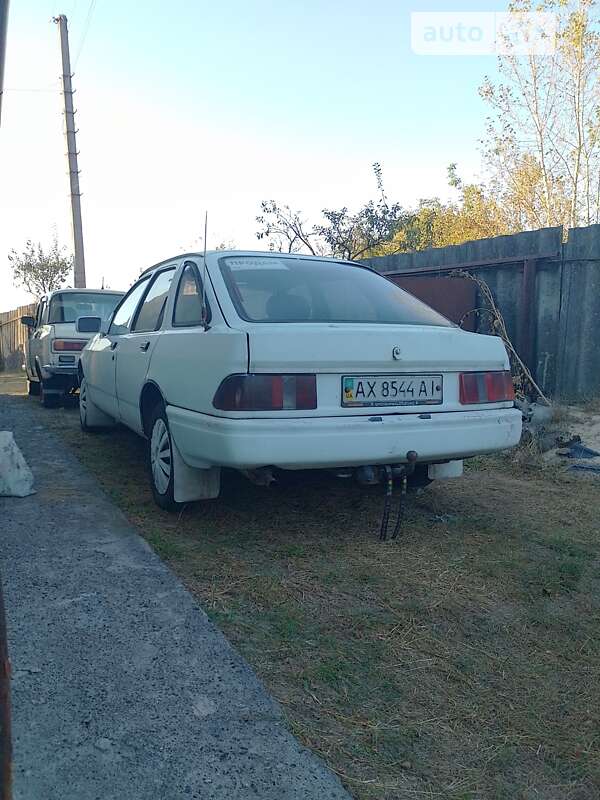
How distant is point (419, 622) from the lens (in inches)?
109

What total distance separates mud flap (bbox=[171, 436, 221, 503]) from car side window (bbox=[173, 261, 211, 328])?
0.71 metres

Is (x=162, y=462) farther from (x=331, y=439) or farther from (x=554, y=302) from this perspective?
(x=554, y=302)

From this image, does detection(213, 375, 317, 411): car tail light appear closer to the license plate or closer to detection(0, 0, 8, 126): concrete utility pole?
the license plate

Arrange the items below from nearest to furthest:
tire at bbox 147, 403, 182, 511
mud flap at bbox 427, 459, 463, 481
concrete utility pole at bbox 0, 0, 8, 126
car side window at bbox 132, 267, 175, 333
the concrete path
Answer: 1. concrete utility pole at bbox 0, 0, 8, 126
2. the concrete path
3. tire at bbox 147, 403, 182, 511
4. mud flap at bbox 427, 459, 463, 481
5. car side window at bbox 132, 267, 175, 333

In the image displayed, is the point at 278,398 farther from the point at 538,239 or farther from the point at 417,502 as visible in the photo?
the point at 538,239

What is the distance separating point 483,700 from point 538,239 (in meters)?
6.27

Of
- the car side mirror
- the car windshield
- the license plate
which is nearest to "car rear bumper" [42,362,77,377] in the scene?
the car windshield

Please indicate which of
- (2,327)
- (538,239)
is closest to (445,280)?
(538,239)

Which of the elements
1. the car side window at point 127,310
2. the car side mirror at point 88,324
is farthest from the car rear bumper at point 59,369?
the car side window at point 127,310

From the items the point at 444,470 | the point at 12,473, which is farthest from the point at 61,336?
the point at 444,470

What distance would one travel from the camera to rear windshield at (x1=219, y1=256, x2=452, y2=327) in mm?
3701

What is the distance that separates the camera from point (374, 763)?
1935mm

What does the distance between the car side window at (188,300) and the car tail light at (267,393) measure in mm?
709

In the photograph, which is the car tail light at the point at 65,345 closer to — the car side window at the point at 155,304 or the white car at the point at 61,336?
the white car at the point at 61,336
